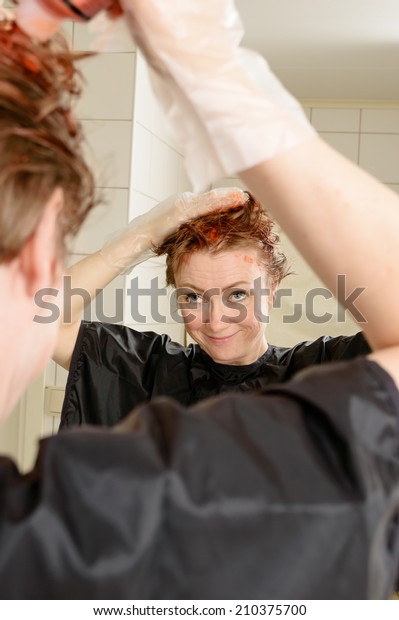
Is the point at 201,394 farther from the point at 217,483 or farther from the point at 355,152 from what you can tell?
the point at 355,152

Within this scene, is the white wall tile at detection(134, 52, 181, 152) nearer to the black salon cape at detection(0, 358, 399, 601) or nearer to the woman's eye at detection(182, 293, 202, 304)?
the woman's eye at detection(182, 293, 202, 304)

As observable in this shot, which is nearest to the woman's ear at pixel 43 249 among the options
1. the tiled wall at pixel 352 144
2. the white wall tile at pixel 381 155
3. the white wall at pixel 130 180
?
the white wall at pixel 130 180

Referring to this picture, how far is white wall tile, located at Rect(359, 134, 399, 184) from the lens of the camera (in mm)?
2947

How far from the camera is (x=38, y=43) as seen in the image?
56 cm

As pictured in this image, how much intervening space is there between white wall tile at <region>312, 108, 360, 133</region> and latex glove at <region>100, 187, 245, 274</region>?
1.65 metres

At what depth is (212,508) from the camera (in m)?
0.41

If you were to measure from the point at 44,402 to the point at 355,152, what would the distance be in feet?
5.38

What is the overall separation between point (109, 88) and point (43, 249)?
1.95 metres

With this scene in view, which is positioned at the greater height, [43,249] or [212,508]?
[43,249]

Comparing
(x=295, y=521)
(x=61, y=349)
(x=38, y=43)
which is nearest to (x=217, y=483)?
(x=295, y=521)

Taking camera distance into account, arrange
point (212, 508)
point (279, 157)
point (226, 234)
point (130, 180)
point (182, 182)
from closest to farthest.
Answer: point (212, 508), point (279, 157), point (226, 234), point (130, 180), point (182, 182)

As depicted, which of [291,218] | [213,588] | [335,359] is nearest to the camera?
[213,588]

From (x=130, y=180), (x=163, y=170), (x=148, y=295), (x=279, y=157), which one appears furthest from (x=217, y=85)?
(x=163, y=170)

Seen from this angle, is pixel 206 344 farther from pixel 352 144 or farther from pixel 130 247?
pixel 352 144
